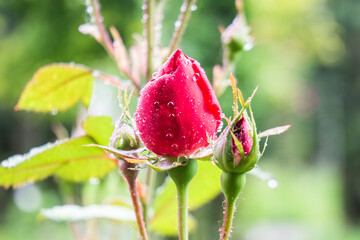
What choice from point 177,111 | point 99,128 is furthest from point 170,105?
point 99,128

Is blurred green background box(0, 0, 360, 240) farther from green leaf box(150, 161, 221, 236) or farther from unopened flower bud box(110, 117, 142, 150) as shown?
unopened flower bud box(110, 117, 142, 150)

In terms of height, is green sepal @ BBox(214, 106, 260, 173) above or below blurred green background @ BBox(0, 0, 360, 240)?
above

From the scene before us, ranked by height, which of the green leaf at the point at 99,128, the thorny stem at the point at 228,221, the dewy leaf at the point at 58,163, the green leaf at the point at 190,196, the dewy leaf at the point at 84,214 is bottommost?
the green leaf at the point at 190,196

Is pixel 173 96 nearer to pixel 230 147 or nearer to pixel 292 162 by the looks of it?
pixel 230 147

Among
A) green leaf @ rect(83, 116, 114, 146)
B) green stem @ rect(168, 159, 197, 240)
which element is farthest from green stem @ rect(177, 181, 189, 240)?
green leaf @ rect(83, 116, 114, 146)

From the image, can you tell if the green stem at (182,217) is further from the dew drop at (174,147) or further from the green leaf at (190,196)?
→ the green leaf at (190,196)

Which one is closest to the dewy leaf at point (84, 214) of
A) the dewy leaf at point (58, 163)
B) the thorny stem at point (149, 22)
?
the dewy leaf at point (58, 163)
